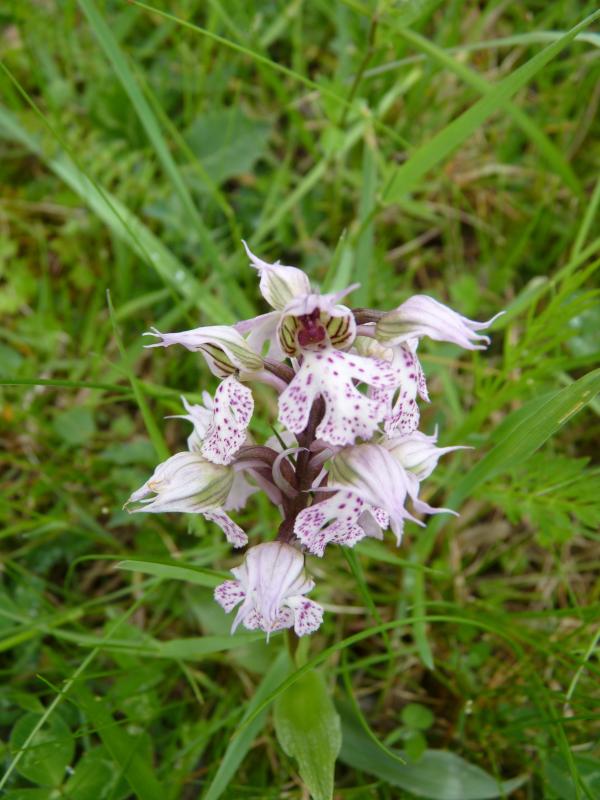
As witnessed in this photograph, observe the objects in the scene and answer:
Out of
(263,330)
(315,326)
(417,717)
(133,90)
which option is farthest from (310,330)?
(417,717)

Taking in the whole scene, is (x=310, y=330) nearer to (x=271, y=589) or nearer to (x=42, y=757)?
(x=271, y=589)

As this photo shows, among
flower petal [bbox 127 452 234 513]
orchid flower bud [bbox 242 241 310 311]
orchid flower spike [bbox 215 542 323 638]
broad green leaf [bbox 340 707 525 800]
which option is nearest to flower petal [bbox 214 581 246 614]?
orchid flower spike [bbox 215 542 323 638]

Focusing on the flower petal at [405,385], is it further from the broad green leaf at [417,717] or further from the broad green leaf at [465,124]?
the broad green leaf at [417,717]

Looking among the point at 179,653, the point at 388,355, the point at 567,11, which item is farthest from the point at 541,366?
the point at 567,11

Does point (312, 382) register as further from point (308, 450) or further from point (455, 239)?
point (455, 239)

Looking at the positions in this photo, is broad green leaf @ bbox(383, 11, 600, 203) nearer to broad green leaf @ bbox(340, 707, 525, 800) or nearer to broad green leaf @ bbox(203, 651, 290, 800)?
broad green leaf @ bbox(203, 651, 290, 800)
